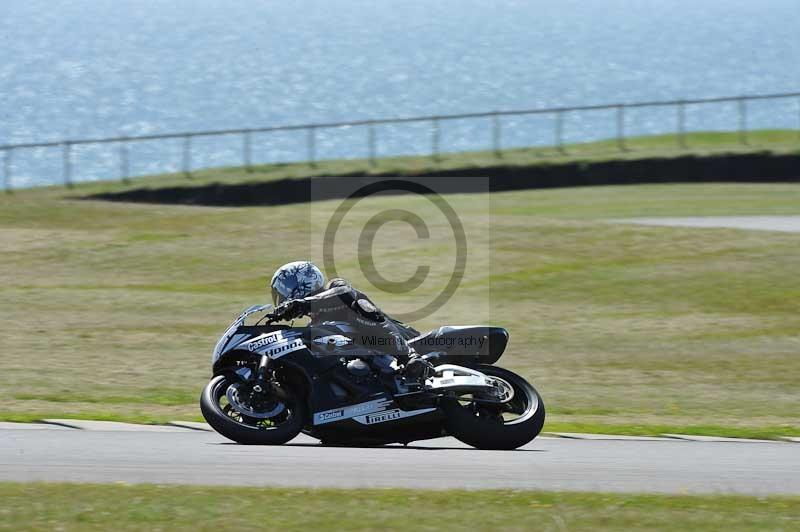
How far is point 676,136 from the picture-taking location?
44.9 m

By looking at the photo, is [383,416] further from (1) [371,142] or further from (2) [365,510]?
(1) [371,142]

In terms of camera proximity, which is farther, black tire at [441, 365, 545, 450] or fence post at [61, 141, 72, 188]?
fence post at [61, 141, 72, 188]

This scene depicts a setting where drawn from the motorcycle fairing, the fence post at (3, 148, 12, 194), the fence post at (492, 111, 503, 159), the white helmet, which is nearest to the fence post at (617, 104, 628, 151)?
the fence post at (492, 111, 503, 159)

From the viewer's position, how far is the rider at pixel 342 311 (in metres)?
11.7

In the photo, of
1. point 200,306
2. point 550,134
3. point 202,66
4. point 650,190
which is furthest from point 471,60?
point 200,306

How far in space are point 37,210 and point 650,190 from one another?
16.2 metres

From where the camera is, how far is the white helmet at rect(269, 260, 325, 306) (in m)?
11.9

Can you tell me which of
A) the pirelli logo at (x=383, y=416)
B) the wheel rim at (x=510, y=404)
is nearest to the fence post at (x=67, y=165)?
the pirelli logo at (x=383, y=416)

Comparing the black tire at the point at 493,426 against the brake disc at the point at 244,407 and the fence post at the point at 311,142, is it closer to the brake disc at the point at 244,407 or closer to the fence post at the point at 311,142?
the brake disc at the point at 244,407

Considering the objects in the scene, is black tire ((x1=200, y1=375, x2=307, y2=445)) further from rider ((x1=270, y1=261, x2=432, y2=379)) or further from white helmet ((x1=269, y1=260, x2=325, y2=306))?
white helmet ((x1=269, y1=260, x2=325, y2=306))

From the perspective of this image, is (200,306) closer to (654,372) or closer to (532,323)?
(532,323)

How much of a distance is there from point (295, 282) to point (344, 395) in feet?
3.57

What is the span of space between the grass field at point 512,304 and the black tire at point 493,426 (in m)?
2.31

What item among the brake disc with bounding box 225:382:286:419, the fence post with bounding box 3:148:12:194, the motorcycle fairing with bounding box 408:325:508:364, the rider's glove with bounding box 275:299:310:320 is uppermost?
the fence post with bounding box 3:148:12:194
